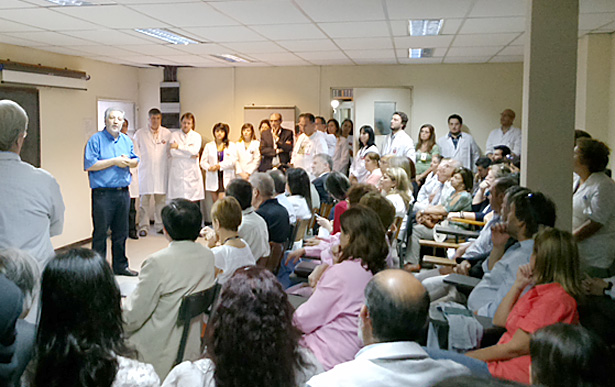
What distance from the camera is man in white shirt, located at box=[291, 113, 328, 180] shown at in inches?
299

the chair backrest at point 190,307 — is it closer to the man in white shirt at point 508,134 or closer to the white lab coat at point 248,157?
the white lab coat at point 248,157

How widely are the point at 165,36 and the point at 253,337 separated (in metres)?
5.08

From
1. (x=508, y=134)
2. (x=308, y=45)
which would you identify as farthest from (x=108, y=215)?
(x=508, y=134)

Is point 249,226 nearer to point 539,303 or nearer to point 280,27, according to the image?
point 539,303

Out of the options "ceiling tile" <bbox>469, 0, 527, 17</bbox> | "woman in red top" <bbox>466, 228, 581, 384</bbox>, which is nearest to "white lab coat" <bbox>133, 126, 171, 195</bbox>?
"ceiling tile" <bbox>469, 0, 527, 17</bbox>

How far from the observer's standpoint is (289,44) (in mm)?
6246

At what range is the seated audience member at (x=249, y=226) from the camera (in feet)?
11.1

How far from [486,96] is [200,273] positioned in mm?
6771

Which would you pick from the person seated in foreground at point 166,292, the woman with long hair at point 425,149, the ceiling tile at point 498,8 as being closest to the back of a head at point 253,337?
the person seated in foreground at point 166,292

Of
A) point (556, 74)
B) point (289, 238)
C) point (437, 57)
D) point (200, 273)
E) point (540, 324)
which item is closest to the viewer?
point (540, 324)

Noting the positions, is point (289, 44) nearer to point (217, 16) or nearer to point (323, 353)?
point (217, 16)

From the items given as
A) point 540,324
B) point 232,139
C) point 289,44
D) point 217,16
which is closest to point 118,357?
point 540,324

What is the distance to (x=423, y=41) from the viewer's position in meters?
6.01

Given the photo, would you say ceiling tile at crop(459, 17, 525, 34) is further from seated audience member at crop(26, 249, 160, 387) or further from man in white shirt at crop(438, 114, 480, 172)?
seated audience member at crop(26, 249, 160, 387)
